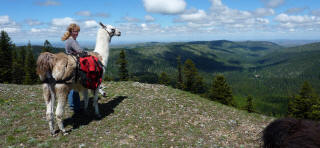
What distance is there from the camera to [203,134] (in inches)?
392

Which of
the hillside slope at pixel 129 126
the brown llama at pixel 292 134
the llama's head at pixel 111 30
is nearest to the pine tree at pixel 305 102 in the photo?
the hillside slope at pixel 129 126

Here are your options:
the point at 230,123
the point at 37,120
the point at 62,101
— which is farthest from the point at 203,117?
the point at 37,120

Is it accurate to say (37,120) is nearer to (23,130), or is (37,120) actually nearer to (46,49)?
(23,130)

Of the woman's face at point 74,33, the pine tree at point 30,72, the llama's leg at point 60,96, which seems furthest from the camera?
the pine tree at point 30,72

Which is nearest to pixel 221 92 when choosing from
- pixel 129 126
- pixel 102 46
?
pixel 129 126

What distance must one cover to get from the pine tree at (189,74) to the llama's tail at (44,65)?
49722 mm

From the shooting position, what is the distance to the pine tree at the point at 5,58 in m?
46.3

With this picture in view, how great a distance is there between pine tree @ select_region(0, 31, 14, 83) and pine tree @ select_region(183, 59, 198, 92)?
157 feet

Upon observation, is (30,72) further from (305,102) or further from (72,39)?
(305,102)

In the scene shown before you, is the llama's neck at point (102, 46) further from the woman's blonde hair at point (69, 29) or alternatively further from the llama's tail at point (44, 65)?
the llama's tail at point (44, 65)

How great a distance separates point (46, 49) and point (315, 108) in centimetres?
6715

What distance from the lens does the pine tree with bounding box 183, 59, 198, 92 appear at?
5579 centimetres

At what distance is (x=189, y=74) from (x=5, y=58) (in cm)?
5039

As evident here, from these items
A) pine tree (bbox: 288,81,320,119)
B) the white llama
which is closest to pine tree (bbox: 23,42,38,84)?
the white llama
